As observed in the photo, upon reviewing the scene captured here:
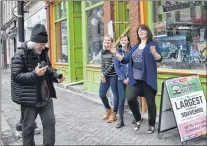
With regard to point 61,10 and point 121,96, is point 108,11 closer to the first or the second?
point 121,96

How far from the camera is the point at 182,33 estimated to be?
6734 millimetres

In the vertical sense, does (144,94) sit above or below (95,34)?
below

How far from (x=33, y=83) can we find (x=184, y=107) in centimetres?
237

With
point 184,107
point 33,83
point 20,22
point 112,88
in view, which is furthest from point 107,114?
point 33,83

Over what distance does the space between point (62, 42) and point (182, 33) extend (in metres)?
8.12

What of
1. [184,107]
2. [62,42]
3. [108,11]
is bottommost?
[184,107]

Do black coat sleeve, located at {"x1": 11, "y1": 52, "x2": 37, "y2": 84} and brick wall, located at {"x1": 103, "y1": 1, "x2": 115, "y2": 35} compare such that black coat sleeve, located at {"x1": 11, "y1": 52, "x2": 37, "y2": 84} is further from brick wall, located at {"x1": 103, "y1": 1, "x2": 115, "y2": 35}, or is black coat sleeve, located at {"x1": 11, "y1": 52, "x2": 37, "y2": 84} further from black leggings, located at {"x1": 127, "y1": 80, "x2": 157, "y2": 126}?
brick wall, located at {"x1": 103, "y1": 1, "x2": 115, "y2": 35}

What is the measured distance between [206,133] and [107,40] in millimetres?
2411

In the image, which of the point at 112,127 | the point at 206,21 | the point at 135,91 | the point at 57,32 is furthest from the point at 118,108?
the point at 57,32


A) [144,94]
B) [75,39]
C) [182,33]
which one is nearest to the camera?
[144,94]

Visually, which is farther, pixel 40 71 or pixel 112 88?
pixel 112 88

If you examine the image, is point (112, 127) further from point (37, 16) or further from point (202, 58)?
point (37, 16)

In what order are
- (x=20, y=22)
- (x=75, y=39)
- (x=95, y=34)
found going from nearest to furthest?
(x=20, y=22) < (x=95, y=34) < (x=75, y=39)

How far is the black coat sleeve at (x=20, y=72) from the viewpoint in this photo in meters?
4.28
